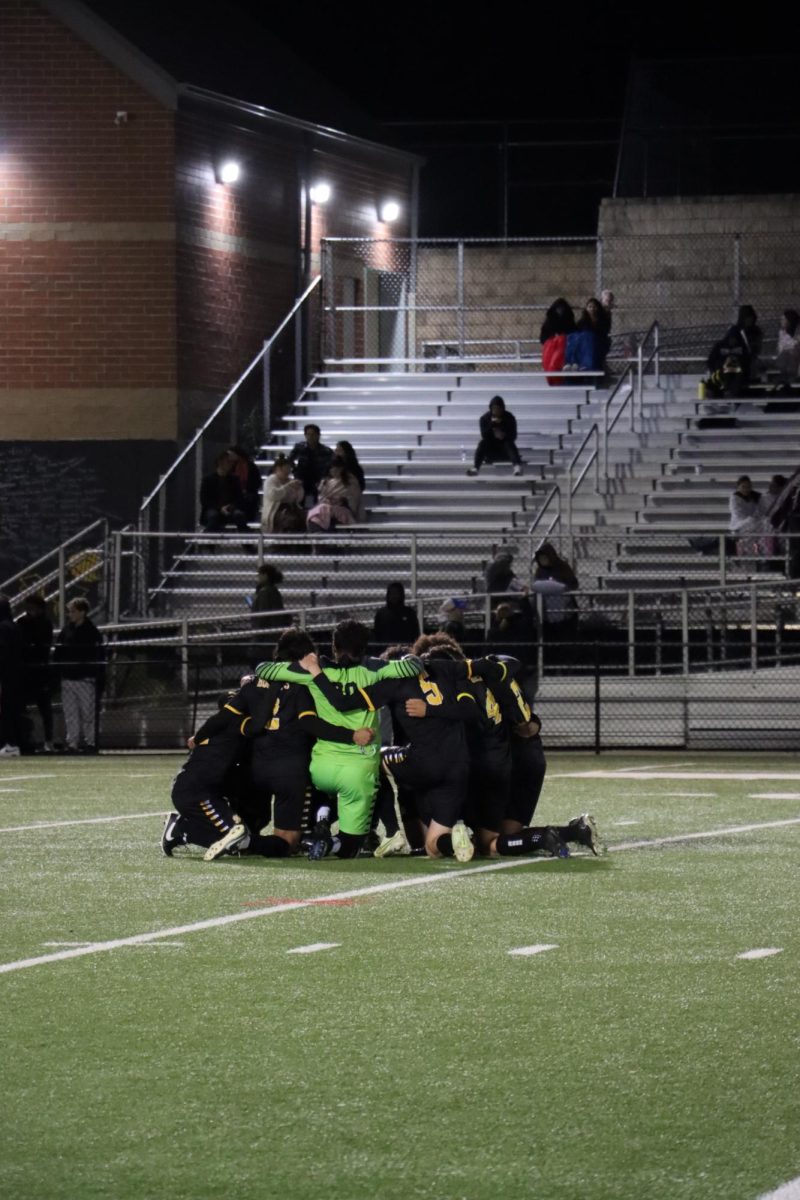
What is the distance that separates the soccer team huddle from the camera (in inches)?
506

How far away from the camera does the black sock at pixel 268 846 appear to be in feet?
43.3

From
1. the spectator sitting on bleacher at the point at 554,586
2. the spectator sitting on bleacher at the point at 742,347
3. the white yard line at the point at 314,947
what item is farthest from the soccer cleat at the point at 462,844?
the spectator sitting on bleacher at the point at 742,347

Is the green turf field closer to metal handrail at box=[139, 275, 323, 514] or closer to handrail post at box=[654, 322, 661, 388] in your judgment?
metal handrail at box=[139, 275, 323, 514]

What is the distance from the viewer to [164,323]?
101ft

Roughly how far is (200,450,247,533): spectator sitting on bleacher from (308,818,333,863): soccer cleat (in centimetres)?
1555

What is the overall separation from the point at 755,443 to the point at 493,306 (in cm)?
724

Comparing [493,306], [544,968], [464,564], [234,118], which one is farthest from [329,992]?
[493,306]

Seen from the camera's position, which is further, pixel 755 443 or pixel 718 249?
pixel 718 249

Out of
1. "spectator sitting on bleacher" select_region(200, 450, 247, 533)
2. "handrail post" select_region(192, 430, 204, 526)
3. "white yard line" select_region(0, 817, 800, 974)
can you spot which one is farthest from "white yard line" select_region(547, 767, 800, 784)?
"handrail post" select_region(192, 430, 204, 526)

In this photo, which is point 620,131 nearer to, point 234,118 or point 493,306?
point 493,306

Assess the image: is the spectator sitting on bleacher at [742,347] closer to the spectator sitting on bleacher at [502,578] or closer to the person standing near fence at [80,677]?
the spectator sitting on bleacher at [502,578]

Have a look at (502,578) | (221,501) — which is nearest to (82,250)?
(221,501)

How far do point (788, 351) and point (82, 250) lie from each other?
9970 millimetres

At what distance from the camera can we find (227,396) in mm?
30391
